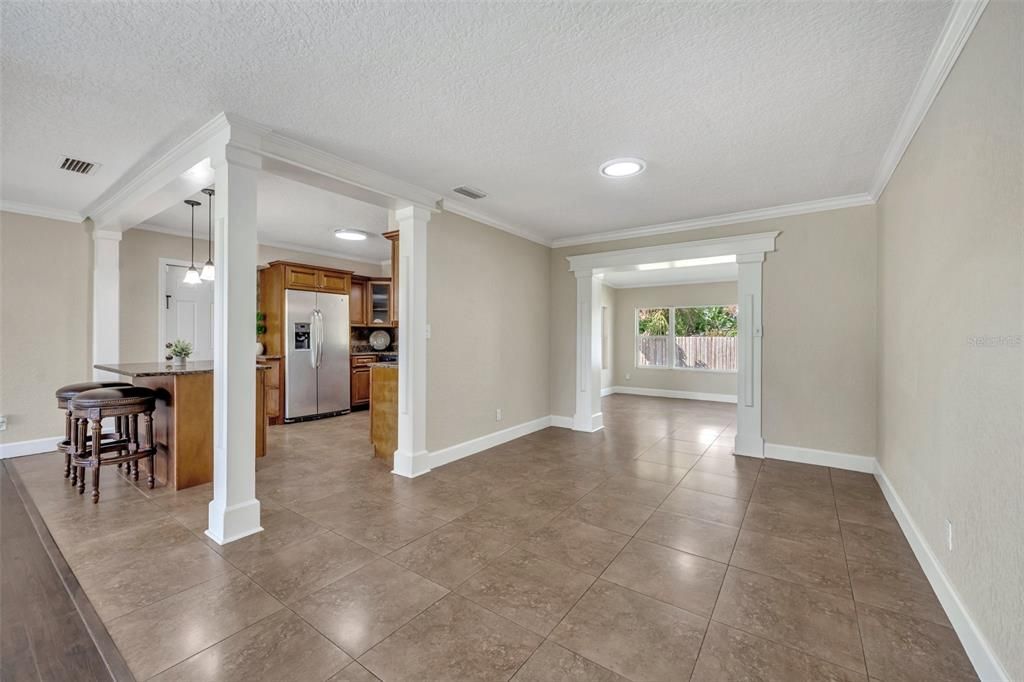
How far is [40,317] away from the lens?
14.4 ft

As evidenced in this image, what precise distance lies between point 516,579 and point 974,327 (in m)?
2.23

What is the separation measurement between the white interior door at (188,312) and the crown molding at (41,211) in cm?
96

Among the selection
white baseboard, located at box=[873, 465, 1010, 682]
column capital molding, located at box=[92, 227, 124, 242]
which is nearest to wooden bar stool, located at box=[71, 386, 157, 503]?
column capital molding, located at box=[92, 227, 124, 242]

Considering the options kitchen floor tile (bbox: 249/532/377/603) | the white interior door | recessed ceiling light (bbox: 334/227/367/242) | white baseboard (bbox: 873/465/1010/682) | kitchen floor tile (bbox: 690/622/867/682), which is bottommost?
kitchen floor tile (bbox: 690/622/867/682)

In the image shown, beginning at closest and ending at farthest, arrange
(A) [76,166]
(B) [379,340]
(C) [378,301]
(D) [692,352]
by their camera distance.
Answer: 1. (A) [76,166]
2. (B) [379,340]
3. (C) [378,301]
4. (D) [692,352]

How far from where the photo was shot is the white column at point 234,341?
8.23 ft

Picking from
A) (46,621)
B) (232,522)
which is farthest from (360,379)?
(46,621)

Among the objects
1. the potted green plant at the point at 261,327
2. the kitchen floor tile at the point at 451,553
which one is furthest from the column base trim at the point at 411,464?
the potted green plant at the point at 261,327

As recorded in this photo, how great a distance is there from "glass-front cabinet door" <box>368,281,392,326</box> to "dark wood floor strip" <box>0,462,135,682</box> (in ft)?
16.5

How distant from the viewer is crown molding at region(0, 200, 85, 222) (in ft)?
13.8

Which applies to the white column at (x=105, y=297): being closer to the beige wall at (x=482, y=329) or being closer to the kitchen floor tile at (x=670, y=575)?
the beige wall at (x=482, y=329)

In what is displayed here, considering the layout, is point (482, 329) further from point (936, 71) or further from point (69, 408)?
point (936, 71)

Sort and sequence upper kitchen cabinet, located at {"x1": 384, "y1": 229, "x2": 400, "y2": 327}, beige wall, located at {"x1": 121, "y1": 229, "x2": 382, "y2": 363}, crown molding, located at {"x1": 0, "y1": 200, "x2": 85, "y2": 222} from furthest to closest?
1. beige wall, located at {"x1": 121, "y1": 229, "x2": 382, "y2": 363}
2. crown molding, located at {"x1": 0, "y1": 200, "x2": 85, "y2": 222}
3. upper kitchen cabinet, located at {"x1": 384, "y1": 229, "x2": 400, "y2": 327}

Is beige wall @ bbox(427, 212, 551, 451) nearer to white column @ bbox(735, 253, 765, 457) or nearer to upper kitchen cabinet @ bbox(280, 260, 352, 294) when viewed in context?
white column @ bbox(735, 253, 765, 457)
